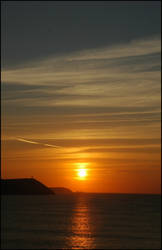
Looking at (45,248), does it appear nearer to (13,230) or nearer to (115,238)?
(115,238)

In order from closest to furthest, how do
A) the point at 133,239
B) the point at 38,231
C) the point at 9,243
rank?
the point at 9,243, the point at 133,239, the point at 38,231

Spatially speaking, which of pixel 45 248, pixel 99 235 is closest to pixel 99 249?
pixel 45 248

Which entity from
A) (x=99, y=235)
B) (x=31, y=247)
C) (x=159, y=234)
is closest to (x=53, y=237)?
(x=99, y=235)

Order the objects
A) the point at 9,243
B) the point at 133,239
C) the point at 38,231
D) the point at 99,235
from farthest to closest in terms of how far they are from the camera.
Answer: the point at 38,231 → the point at 99,235 → the point at 133,239 → the point at 9,243

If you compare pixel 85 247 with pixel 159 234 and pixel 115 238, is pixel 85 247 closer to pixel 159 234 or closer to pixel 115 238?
pixel 115 238

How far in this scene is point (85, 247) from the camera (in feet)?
213

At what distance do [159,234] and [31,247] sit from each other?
29933mm

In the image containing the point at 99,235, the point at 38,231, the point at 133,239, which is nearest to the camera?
the point at 133,239

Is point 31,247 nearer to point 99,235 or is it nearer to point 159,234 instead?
point 99,235

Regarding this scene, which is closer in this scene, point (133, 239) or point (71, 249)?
point (71, 249)

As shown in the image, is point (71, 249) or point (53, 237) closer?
point (71, 249)

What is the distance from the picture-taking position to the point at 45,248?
63.4m

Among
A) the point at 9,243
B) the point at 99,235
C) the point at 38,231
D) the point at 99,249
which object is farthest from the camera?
the point at 38,231

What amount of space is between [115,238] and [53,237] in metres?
11.2
